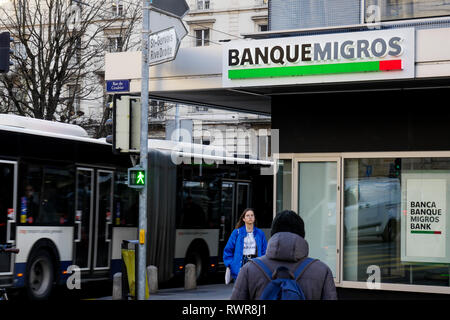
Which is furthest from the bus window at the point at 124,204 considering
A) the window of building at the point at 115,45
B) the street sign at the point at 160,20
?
the window of building at the point at 115,45

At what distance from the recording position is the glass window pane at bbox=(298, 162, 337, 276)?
1316 centimetres

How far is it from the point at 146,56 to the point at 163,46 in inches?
12.6

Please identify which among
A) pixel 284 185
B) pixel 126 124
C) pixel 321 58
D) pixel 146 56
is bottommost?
pixel 284 185

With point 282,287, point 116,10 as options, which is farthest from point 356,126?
point 116,10

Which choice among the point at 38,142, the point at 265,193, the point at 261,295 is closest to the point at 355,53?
the point at 38,142

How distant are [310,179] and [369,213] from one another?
43.1 inches

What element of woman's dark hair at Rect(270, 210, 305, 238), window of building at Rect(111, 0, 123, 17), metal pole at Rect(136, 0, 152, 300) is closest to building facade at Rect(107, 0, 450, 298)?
metal pole at Rect(136, 0, 152, 300)

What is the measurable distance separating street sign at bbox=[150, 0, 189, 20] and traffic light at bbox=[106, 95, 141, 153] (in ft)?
5.41

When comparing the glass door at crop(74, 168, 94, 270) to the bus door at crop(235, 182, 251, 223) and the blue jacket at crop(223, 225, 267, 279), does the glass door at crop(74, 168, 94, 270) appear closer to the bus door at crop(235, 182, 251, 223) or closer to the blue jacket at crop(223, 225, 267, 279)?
the blue jacket at crop(223, 225, 267, 279)

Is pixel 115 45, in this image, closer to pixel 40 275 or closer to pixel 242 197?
pixel 242 197

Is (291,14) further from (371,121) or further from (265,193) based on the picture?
(265,193)

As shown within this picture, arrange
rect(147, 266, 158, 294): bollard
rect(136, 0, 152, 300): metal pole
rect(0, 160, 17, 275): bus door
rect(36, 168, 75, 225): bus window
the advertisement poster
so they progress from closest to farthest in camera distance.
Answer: the advertisement poster
rect(136, 0, 152, 300): metal pole
rect(0, 160, 17, 275): bus door
rect(36, 168, 75, 225): bus window
rect(147, 266, 158, 294): bollard

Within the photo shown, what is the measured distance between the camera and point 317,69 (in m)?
12.0
